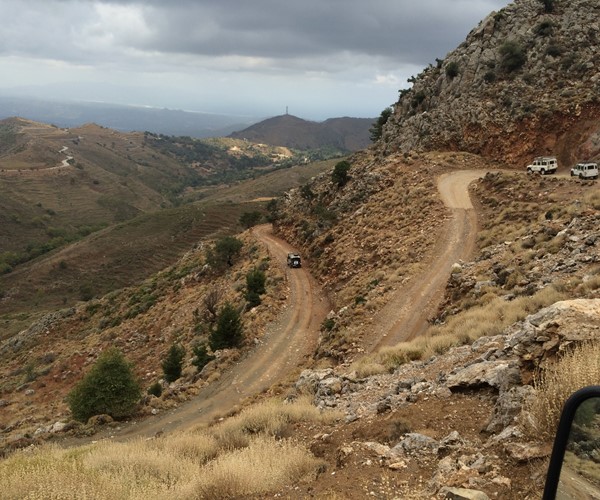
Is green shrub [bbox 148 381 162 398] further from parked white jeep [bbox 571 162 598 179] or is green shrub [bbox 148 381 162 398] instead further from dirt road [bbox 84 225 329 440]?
parked white jeep [bbox 571 162 598 179]

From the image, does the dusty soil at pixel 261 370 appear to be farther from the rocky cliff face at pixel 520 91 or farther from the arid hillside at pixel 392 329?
the rocky cliff face at pixel 520 91

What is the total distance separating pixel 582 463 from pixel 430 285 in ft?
63.7

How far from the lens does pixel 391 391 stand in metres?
11.1

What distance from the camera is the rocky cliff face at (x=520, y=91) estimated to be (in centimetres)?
3641

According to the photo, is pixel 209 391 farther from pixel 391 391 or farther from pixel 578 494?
pixel 578 494

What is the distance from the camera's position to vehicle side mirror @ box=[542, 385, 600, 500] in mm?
3021

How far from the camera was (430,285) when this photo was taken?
73.7ft

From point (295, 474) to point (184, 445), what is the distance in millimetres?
3598

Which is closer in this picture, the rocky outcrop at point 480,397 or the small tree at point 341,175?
the rocky outcrop at point 480,397

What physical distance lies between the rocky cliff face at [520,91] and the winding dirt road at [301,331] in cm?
1053

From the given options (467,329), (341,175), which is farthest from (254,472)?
(341,175)

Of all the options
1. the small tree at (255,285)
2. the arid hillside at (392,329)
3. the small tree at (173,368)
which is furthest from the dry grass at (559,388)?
the small tree at (255,285)

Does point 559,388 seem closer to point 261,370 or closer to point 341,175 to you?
point 261,370

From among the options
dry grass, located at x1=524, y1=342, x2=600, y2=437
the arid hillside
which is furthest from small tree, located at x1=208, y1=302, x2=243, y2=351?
dry grass, located at x1=524, y1=342, x2=600, y2=437
